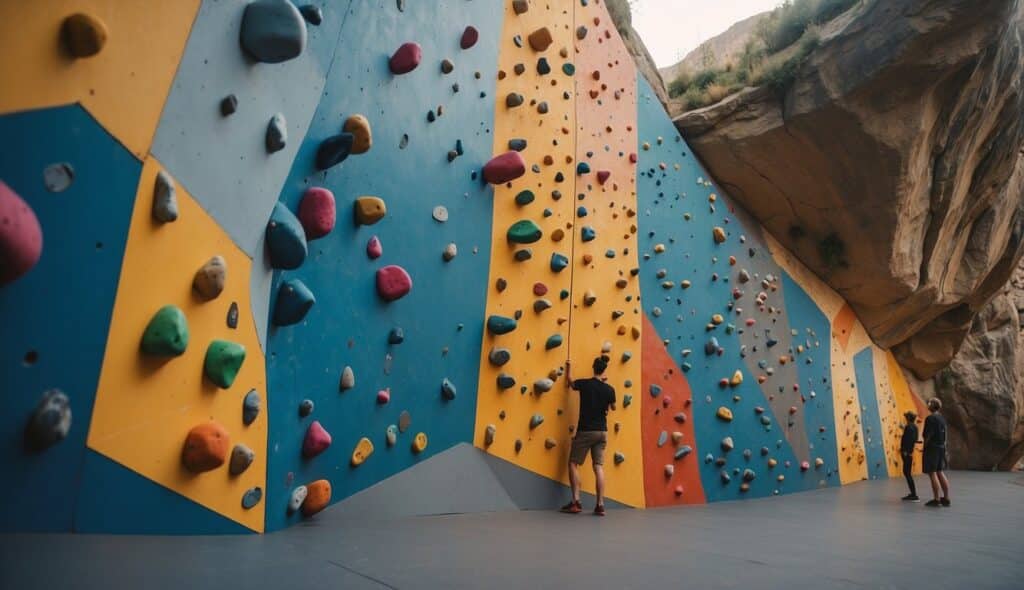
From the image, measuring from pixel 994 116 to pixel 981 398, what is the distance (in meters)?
4.95

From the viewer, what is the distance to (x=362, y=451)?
2408 millimetres

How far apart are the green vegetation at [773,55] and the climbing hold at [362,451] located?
14.5 ft

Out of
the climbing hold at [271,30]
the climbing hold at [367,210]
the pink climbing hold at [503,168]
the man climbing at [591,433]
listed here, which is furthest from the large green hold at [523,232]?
the climbing hold at [271,30]

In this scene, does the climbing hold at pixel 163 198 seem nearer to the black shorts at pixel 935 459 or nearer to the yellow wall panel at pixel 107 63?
the yellow wall panel at pixel 107 63

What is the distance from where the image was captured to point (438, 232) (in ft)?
9.35

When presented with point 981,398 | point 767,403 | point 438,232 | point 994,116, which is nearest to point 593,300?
point 438,232

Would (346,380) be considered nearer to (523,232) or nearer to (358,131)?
(358,131)

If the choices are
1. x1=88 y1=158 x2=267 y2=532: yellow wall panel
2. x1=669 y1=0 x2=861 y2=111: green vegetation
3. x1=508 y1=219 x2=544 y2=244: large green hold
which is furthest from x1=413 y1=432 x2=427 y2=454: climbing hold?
x1=669 y1=0 x2=861 y2=111: green vegetation

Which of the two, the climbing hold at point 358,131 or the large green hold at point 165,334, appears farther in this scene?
the climbing hold at point 358,131

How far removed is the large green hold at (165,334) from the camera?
1609 millimetres

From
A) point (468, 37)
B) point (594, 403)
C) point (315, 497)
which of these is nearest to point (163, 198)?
point (315, 497)

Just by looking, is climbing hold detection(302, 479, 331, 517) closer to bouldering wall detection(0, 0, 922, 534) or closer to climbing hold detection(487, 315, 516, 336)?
bouldering wall detection(0, 0, 922, 534)

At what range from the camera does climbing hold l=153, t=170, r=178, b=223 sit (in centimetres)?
162

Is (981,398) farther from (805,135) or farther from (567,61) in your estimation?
(567,61)
